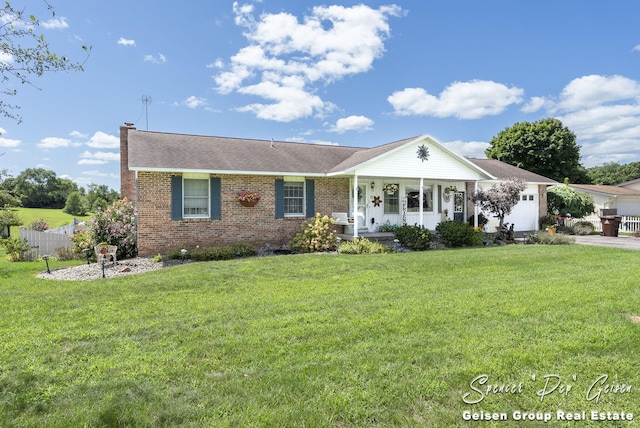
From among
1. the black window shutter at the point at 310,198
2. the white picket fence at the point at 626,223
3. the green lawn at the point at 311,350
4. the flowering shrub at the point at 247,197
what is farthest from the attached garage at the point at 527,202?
the green lawn at the point at 311,350

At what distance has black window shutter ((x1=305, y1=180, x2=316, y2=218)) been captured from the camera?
567 inches

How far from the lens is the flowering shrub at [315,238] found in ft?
42.1

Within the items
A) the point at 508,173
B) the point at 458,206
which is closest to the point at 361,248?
the point at 458,206

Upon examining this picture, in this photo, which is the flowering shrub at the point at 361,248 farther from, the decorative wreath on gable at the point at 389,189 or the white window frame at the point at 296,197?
the decorative wreath on gable at the point at 389,189

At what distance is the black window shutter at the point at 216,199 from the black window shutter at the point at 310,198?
3449 mm

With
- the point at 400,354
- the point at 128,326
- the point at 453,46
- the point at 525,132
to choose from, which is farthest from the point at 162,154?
the point at 525,132

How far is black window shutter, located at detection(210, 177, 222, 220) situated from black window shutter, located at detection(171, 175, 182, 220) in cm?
107

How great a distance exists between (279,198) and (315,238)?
2266mm

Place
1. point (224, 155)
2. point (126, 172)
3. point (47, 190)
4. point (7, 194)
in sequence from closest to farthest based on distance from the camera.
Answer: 1. point (7, 194)
2. point (224, 155)
3. point (126, 172)
4. point (47, 190)

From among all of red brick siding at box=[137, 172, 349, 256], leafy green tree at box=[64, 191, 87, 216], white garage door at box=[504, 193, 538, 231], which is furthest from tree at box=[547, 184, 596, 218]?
leafy green tree at box=[64, 191, 87, 216]

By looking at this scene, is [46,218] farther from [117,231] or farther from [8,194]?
[8,194]

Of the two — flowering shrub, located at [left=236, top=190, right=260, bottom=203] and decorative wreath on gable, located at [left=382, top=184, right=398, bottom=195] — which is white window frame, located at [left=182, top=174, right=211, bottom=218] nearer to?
flowering shrub, located at [left=236, top=190, right=260, bottom=203]

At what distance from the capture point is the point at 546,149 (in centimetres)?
3616

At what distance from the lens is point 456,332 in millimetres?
4531
